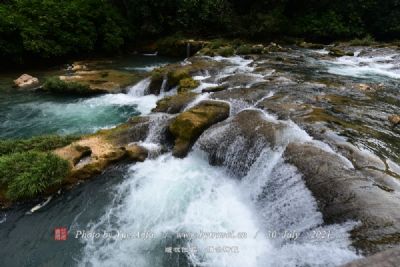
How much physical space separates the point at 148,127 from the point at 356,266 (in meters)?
7.39

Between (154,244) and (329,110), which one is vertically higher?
(329,110)

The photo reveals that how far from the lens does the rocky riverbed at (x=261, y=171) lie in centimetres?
513

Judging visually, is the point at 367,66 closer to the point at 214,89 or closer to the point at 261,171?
the point at 214,89

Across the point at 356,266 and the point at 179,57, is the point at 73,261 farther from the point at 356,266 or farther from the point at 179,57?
the point at 179,57

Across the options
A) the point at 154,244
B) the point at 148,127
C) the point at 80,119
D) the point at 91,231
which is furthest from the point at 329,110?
the point at 80,119

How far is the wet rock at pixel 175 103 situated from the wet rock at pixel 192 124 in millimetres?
1193

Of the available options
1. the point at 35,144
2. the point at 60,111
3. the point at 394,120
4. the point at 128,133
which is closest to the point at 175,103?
the point at 128,133

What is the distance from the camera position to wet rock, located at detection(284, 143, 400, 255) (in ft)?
14.6

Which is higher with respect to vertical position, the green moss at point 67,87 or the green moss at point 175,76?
the green moss at point 175,76

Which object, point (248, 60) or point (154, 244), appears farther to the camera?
point (248, 60)

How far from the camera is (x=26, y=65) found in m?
20.3

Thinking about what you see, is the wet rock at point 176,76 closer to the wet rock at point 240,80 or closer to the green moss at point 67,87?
the wet rock at point 240,80

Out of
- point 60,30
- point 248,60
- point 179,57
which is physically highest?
point 60,30

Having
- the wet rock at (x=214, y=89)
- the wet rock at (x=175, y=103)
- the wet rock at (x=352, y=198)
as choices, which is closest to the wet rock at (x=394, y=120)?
the wet rock at (x=352, y=198)
